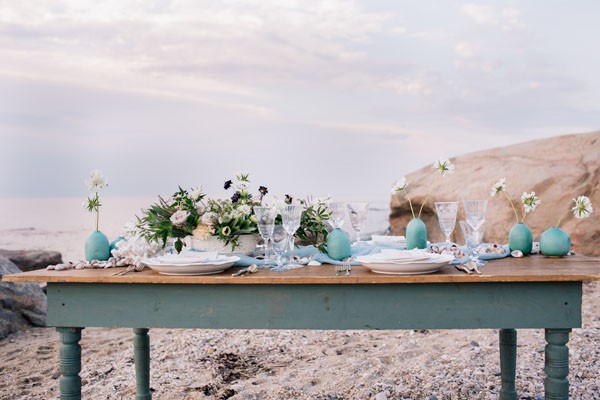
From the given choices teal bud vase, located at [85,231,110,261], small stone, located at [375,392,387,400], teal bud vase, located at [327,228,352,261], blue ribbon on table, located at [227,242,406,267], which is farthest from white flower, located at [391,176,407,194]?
teal bud vase, located at [85,231,110,261]

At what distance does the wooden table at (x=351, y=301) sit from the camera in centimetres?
230

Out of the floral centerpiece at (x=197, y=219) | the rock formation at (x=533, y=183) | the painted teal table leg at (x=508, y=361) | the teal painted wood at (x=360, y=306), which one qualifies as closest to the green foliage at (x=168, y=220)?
the floral centerpiece at (x=197, y=219)

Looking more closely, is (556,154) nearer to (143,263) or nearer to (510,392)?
(510,392)

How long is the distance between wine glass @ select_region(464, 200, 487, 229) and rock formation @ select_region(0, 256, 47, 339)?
4.53 m

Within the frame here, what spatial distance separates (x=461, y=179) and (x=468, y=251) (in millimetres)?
4845

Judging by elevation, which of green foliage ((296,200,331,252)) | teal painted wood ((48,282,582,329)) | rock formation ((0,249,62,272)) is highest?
green foliage ((296,200,331,252))

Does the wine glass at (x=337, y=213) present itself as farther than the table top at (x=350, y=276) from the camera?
Yes

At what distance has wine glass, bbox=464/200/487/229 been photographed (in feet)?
8.95

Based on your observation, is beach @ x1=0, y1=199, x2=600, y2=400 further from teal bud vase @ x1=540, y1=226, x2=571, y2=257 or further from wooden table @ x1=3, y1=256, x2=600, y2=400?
wooden table @ x1=3, y1=256, x2=600, y2=400

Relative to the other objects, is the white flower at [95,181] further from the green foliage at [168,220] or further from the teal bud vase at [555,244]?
the teal bud vase at [555,244]

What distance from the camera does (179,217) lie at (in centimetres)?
276

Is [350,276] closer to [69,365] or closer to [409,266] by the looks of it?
[409,266]

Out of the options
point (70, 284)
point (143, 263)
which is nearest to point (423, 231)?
point (143, 263)

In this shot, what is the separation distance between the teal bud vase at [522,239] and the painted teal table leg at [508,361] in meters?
0.55
